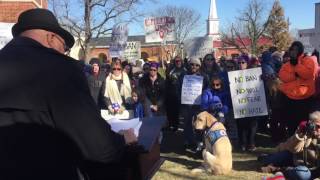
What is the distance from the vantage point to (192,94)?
9.17 m

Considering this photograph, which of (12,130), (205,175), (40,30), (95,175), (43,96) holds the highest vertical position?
(40,30)

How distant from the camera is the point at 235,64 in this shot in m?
10.2

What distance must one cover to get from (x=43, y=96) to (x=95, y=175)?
60 centimetres

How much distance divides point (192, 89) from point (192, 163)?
1.43 meters

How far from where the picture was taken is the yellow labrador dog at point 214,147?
7.46m

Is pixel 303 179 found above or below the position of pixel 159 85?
below

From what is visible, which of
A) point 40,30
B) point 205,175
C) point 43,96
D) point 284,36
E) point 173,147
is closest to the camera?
point 43,96

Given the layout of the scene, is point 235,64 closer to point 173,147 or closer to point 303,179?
point 173,147

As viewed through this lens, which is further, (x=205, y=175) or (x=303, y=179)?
(x=205, y=175)

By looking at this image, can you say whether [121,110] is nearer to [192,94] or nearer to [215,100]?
[192,94]

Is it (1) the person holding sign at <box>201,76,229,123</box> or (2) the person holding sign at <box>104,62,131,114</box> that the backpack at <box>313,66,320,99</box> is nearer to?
(1) the person holding sign at <box>201,76,229,123</box>

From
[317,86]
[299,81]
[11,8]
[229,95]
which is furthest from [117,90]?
[11,8]

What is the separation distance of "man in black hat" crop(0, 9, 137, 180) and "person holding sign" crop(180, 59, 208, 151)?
6819 mm

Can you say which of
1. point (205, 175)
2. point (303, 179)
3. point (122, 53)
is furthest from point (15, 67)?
point (122, 53)
